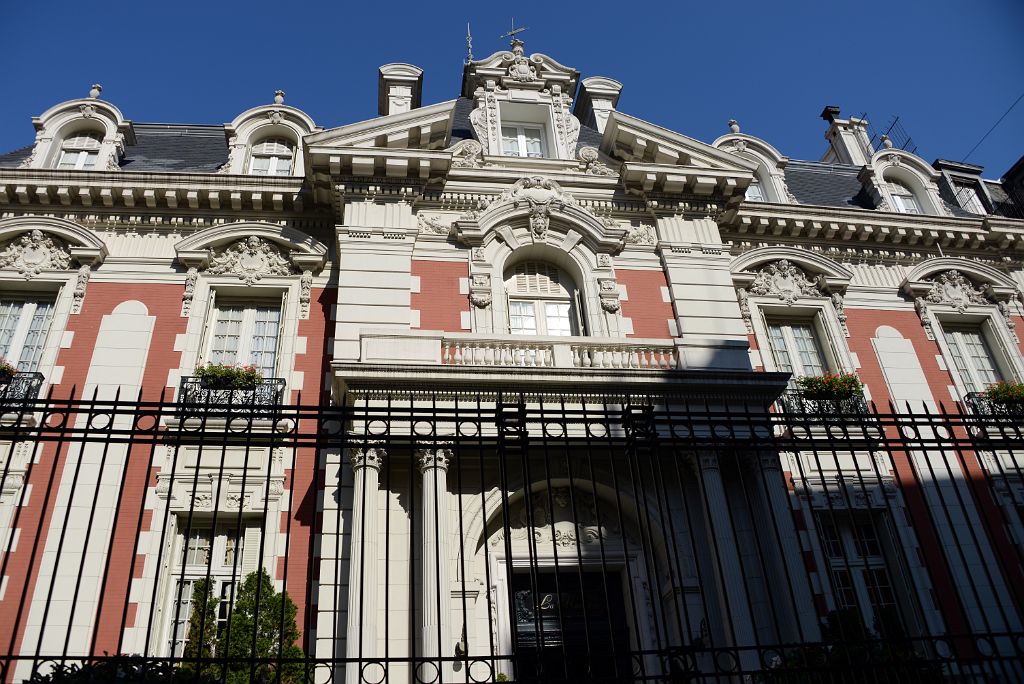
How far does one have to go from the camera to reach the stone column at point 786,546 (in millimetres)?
9734

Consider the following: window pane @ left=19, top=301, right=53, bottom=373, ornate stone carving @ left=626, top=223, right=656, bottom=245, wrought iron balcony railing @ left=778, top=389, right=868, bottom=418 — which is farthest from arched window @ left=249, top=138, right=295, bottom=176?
wrought iron balcony railing @ left=778, top=389, right=868, bottom=418

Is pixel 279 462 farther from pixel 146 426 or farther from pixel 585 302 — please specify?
pixel 585 302

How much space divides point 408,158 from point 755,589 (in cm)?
889

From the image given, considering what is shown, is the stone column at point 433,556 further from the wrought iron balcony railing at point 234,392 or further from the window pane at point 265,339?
the window pane at point 265,339

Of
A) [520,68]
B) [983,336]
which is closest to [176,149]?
[520,68]

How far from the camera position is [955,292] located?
50.6 feet

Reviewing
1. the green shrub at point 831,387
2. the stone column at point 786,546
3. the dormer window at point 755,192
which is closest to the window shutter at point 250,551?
the stone column at point 786,546

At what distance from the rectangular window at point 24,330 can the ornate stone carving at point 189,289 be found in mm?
2229

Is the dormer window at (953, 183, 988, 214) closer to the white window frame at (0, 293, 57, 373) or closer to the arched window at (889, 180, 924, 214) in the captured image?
the arched window at (889, 180, 924, 214)

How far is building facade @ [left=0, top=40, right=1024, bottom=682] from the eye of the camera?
9.70 metres

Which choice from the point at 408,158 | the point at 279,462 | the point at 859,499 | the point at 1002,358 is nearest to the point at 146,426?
the point at 279,462

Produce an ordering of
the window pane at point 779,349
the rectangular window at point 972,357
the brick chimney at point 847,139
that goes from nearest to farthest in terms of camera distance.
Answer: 1. the window pane at point 779,349
2. the rectangular window at point 972,357
3. the brick chimney at point 847,139

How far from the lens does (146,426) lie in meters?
11.2

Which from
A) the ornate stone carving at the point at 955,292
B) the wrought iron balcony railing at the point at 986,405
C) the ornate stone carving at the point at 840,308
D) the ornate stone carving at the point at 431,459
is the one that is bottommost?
the ornate stone carving at the point at 431,459
